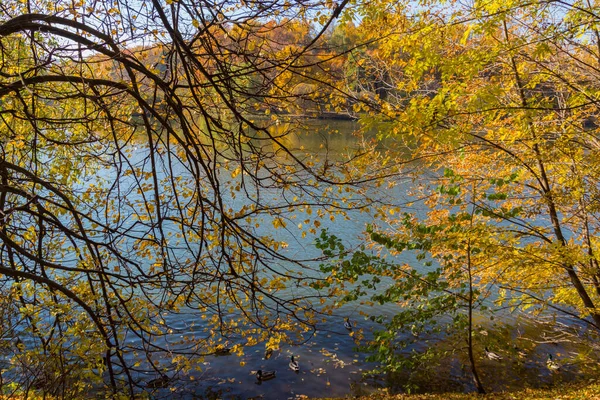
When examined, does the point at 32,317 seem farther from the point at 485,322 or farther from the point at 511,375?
the point at 485,322

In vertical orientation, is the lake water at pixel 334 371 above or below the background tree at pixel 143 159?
below

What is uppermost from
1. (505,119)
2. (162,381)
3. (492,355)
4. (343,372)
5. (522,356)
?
(505,119)

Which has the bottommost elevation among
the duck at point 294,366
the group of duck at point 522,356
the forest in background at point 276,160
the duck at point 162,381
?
the group of duck at point 522,356

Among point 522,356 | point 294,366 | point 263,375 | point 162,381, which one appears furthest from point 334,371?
point 162,381

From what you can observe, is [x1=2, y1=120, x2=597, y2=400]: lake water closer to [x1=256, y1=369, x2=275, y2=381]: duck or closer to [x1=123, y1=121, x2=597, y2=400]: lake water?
[x1=123, y1=121, x2=597, y2=400]: lake water

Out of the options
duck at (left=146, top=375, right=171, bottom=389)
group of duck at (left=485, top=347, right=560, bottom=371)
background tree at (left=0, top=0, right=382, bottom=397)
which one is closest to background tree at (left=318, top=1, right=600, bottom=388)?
background tree at (left=0, top=0, right=382, bottom=397)

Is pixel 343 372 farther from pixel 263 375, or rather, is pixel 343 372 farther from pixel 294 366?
pixel 263 375

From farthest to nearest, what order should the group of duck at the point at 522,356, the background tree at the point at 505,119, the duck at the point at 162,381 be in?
1. the group of duck at the point at 522,356
2. the background tree at the point at 505,119
3. the duck at the point at 162,381

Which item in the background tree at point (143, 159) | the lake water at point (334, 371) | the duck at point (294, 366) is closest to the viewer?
the background tree at point (143, 159)

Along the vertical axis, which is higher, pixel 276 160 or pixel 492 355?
pixel 276 160

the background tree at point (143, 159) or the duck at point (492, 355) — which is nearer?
the background tree at point (143, 159)

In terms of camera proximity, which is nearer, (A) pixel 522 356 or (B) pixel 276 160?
(B) pixel 276 160

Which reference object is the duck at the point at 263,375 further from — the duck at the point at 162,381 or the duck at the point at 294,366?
the duck at the point at 162,381

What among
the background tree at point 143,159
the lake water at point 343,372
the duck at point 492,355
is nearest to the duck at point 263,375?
the lake water at point 343,372
